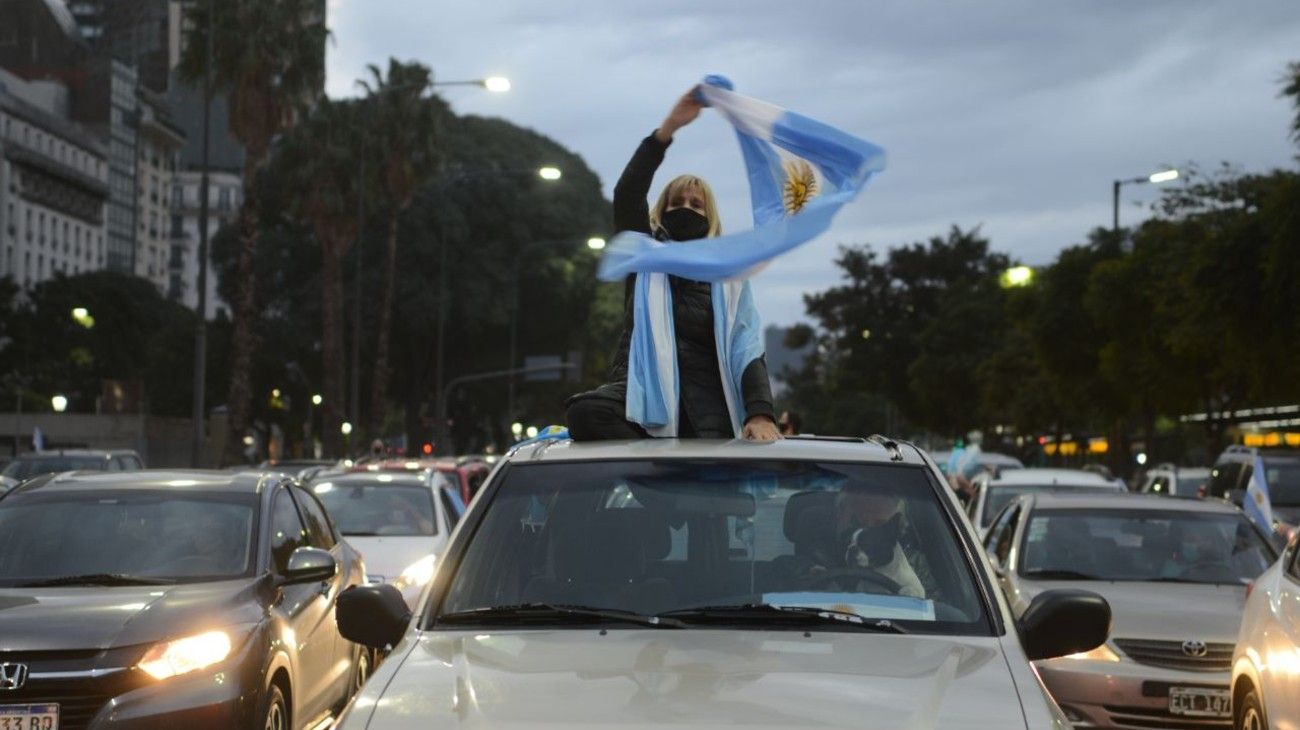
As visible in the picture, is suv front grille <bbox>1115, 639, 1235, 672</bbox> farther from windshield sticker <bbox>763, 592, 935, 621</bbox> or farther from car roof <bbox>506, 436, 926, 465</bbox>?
windshield sticker <bbox>763, 592, 935, 621</bbox>

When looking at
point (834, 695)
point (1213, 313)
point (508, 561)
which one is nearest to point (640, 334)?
point (508, 561)

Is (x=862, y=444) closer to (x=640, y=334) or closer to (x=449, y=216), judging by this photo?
(x=640, y=334)

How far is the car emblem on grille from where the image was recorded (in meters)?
7.56

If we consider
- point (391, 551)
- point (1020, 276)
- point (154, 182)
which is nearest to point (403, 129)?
point (1020, 276)

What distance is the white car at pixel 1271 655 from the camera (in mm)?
7609

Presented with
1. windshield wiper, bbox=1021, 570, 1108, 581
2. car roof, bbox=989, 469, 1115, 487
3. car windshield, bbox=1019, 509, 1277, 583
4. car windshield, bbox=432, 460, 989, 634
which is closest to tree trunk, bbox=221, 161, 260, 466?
Answer: car roof, bbox=989, 469, 1115, 487

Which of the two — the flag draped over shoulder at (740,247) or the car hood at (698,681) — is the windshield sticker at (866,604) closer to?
the car hood at (698,681)

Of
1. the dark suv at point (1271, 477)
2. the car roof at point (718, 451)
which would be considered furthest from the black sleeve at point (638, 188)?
the dark suv at point (1271, 477)

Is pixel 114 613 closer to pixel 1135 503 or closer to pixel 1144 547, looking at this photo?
pixel 1144 547

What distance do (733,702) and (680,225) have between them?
334 centimetres

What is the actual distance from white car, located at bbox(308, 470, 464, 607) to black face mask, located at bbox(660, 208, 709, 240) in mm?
8206

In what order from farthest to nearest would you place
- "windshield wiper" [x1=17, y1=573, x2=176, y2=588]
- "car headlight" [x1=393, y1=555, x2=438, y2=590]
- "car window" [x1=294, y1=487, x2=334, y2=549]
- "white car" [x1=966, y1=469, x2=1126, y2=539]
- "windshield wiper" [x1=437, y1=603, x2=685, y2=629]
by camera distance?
"white car" [x1=966, y1=469, x2=1126, y2=539] → "car headlight" [x1=393, y1=555, x2=438, y2=590] → "car window" [x1=294, y1=487, x2=334, y2=549] → "windshield wiper" [x1=17, y1=573, x2=176, y2=588] → "windshield wiper" [x1=437, y1=603, x2=685, y2=629]

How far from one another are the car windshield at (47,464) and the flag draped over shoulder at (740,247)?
21.3 m

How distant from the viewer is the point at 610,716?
4090 mm
